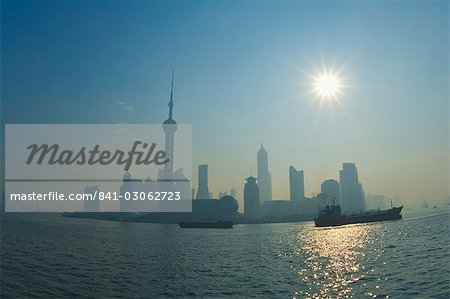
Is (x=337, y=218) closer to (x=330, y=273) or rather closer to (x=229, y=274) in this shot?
(x=330, y=273)

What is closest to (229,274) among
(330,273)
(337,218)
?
(330,273)

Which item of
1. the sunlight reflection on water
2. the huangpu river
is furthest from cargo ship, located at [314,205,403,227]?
the sunlight reflection on water

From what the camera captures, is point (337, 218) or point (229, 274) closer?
point (229, 274)

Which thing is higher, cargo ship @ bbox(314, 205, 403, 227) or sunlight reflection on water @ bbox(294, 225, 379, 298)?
sunlight reflection on water @ bbox(294, 225, 379, 298)

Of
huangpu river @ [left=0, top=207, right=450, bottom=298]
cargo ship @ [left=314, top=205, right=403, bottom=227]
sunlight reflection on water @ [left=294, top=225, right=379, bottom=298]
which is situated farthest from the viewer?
cargo ship @ [left=314, top=205, right=403, bottom=227]

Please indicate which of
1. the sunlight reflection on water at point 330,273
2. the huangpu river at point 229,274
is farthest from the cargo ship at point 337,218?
the sunlight reflection on water at point 330,273

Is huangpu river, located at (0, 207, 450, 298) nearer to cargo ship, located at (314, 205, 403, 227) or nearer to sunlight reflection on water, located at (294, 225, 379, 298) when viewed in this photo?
sunlight reflection on water, located at (294, 225, 379, 298)

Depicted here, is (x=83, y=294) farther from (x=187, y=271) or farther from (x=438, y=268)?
(x=438, y=268)

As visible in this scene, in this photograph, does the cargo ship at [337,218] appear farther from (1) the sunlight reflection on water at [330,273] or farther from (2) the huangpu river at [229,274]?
(1) the sunlight reflection on water at [330,273]

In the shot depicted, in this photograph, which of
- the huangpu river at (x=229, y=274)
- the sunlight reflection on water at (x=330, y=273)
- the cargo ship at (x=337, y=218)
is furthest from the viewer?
the cargo ship at (x=337, y=218)

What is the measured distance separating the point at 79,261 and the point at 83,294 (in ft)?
76.3

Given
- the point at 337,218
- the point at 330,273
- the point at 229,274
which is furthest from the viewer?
the point at 337,218

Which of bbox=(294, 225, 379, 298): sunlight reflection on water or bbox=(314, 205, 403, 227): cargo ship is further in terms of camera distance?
bbox=(314, 205, 403, 227): cargo ship

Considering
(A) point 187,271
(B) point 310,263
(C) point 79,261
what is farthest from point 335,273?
(C) point 79,261
